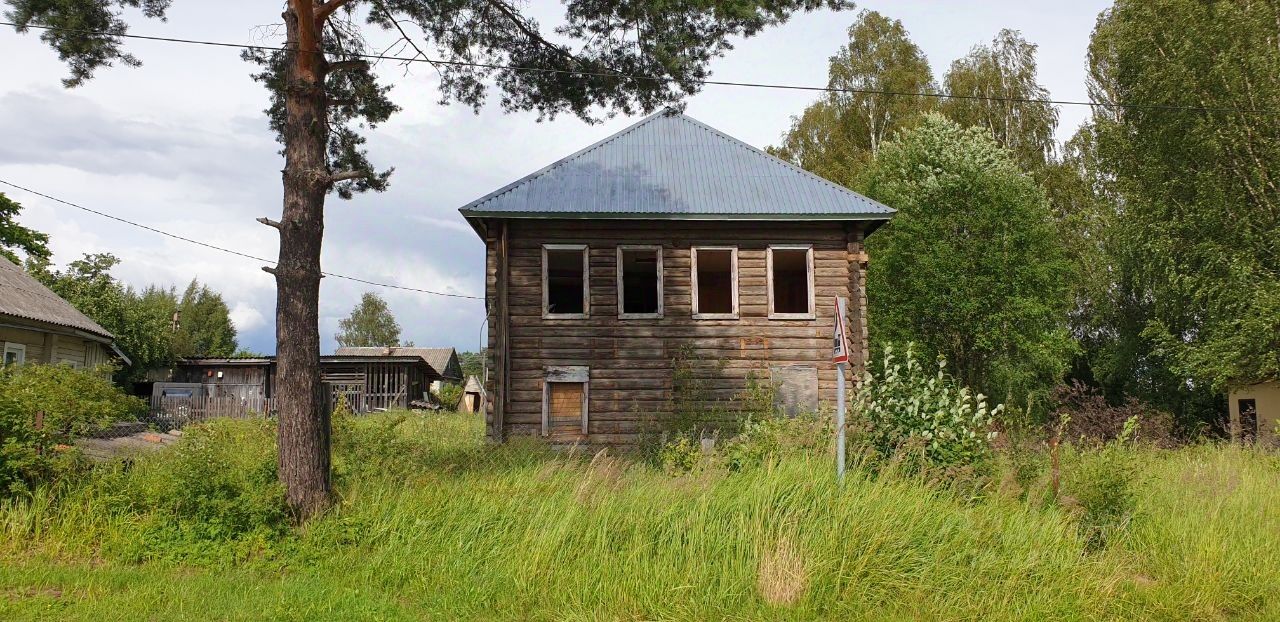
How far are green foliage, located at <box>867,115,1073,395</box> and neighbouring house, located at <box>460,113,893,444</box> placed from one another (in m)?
11.8

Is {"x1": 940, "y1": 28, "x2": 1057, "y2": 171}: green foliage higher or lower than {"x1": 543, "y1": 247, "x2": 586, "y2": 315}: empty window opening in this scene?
higher

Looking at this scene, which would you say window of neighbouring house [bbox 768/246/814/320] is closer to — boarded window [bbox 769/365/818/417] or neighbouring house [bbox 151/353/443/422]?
boarded window [bbox 769/365/818/417]

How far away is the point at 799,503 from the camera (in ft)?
23.1

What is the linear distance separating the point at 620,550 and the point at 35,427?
626 centimetres

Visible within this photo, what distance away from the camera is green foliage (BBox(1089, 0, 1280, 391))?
70.6 feet

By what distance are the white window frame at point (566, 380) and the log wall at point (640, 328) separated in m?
0.10

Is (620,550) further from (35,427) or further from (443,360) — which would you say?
(443,360)

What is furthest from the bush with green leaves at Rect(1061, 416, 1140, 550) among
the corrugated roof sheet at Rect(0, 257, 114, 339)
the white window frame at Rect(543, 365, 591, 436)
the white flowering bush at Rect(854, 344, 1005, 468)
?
the corrugated roof sheet at Rect(0, 257, 114, 339)

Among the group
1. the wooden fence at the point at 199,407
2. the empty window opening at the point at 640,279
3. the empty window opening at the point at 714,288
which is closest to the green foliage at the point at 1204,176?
the empty window opening at the point at 714,288

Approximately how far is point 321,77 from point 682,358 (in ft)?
32.7

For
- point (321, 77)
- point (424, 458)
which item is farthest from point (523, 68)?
point (424, 458)

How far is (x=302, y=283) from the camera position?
895 cm

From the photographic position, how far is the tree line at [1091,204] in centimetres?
2194

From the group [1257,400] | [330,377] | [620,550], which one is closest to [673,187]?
[620,550]
